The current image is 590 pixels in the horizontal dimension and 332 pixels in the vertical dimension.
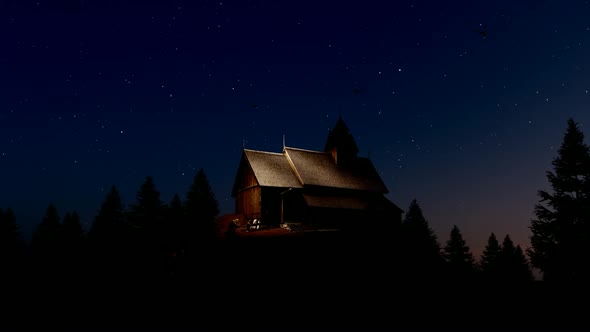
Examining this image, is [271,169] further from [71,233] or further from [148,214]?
[71,233]

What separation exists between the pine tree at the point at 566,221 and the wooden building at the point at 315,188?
602 inches

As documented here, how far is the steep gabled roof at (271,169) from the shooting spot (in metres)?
37.6

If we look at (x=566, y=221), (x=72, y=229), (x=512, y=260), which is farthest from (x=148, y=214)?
(x=512, y=260)

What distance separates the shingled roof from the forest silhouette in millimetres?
8314

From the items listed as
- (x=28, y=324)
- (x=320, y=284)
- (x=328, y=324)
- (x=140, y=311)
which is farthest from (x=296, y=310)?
(x=28, y=324)

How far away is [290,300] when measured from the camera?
47.1 feet

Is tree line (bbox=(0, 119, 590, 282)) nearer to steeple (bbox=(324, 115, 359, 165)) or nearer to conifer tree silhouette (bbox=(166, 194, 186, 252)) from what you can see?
conifer tree silhouette (bbox=(166, 194, 186, 252))

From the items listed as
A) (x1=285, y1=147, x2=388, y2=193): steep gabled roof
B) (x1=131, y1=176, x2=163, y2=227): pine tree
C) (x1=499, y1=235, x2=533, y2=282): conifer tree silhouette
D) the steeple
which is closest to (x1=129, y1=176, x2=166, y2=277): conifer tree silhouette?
(x1=131, y1=176, x2=163, y2=227): pine tree

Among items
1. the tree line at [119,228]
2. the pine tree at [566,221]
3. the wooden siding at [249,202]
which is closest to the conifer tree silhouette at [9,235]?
the tree line at [119,228]

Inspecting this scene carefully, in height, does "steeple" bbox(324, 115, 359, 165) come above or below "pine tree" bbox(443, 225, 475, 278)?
above

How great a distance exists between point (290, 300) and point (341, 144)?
31062 millimetres

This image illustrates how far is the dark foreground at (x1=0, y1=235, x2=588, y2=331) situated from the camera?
11.0m

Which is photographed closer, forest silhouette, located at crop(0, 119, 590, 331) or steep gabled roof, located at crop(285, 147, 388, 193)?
forest silhouette, located at crop(0, 119, 590, 331)

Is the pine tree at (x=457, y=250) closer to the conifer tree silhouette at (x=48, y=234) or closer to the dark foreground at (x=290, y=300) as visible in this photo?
the dark foreground at (x=290, y=300)
